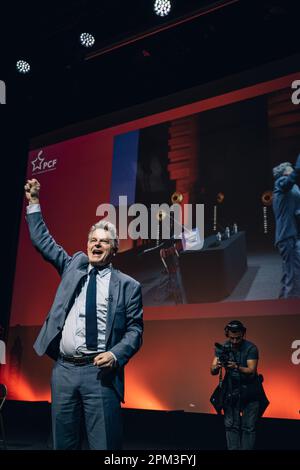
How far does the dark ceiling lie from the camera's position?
497 cm

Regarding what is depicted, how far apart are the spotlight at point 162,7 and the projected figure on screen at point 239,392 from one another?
3371 millimetres

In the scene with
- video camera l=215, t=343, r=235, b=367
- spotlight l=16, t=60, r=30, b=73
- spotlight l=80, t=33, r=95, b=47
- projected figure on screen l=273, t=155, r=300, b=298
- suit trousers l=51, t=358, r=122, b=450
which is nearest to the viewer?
suit trousers l=51, t=358, r=122, b=450

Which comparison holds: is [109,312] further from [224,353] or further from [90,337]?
[224,353]

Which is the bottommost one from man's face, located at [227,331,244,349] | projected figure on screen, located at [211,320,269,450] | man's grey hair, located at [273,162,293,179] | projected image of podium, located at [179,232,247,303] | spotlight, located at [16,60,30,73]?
projected figure on screen, located at [211,320,269,450]

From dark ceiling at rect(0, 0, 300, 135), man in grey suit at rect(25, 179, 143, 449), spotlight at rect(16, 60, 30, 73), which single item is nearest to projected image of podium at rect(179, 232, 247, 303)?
dark ceiling at rect(0, 0, 300, 135)

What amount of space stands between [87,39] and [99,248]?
4100mm

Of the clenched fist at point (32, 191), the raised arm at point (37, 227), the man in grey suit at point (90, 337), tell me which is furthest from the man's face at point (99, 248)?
the clenched fist at point (32, 191)

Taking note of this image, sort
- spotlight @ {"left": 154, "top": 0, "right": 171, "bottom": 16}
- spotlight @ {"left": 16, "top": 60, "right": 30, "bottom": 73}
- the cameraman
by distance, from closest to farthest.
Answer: the cameraman, spotlight @ {"left": 154, "top": 0, "right": 171, "bottom": 16}, spotlight @ {"left": 16, "top": 60, "right": 30, "bottom": 73}

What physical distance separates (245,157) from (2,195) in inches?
153

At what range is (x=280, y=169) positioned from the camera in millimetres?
4629

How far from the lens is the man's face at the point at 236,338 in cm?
374

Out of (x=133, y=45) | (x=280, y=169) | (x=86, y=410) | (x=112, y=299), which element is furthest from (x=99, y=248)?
(x=133, y=45)

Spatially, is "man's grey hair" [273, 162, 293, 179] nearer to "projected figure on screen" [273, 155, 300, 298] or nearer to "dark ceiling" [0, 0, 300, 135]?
"projected figure on screen" [273, 155, 300, 298]

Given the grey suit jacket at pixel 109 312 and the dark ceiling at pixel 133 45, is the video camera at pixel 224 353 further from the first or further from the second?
the dark ceiling at pixel 133 45
